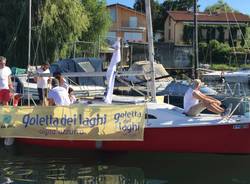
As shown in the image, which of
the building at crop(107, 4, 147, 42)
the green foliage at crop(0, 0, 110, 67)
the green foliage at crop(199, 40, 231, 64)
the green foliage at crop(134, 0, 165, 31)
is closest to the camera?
the green foliage at crop(0, 0, 110, 67)

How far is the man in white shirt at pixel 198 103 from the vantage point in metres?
12.4

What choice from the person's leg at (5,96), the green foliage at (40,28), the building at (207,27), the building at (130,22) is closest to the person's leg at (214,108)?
the person's leg at (5,96)

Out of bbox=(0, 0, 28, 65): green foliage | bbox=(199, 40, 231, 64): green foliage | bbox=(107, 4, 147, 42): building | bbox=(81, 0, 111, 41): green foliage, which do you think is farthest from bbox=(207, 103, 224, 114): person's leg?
bbox=(107, 4, 147, 42): building

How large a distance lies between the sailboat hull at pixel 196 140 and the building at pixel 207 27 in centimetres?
5712

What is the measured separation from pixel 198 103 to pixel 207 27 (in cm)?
5995

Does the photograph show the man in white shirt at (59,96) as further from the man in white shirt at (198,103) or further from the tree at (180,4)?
the tree at (180,4)

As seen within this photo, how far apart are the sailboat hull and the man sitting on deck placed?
1.68ft

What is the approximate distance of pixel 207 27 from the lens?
7100 cm

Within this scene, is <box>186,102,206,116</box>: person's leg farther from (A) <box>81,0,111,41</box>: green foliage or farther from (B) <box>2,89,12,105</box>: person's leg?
(A) <box>81,0,111,41</box>: green foliage

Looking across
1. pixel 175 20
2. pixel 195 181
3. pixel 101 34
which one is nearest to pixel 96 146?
pixel 195 181

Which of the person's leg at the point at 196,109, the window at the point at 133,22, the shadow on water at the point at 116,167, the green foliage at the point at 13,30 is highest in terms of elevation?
the window at the point at 133,22

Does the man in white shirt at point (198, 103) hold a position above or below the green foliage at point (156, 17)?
below

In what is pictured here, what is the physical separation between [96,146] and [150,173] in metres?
1.64

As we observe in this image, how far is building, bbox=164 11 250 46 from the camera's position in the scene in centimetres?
7000
